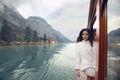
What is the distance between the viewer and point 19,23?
7141mm

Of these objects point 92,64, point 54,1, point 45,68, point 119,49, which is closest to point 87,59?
point 92,64

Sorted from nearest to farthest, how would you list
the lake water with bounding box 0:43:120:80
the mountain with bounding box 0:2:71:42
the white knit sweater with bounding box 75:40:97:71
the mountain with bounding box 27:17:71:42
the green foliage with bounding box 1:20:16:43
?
the white knit sweater with bounding box 75:40:97:71 → the lake water with bounding box 0:43:120:80 → the green foliage with bounding box 1:20:16:43 → the mountain with bounding box 0:2:71:42 → the mountain with bounding box 27:17:71:42

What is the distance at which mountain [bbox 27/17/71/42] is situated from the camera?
6.99m

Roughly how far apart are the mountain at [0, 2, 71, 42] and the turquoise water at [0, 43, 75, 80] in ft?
1.05

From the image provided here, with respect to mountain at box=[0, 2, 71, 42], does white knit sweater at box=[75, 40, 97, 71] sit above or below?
below

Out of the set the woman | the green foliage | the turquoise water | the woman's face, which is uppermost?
the green foliage

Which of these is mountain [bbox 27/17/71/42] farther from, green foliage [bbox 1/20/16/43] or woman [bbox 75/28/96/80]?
woman [bbox 75/28/96/80]

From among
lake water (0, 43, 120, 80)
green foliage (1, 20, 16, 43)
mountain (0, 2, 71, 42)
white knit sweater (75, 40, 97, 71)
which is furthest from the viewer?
mountain (0, 2, 71, 42)

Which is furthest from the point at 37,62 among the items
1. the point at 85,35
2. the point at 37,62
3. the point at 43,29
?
the point at 85,35

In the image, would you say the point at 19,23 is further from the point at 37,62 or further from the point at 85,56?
the point at 85,56

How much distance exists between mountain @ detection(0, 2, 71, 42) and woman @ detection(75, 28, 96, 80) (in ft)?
14.5

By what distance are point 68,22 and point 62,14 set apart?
287 mm

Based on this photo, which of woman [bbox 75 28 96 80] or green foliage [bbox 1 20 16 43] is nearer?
woman [bbox 75 28 96 80]

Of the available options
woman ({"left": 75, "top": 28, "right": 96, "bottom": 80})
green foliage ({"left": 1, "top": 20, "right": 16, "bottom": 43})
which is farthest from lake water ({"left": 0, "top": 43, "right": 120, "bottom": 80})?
woman ({"left": 75, "top": 28, "right": 96, "bottom": 80})
